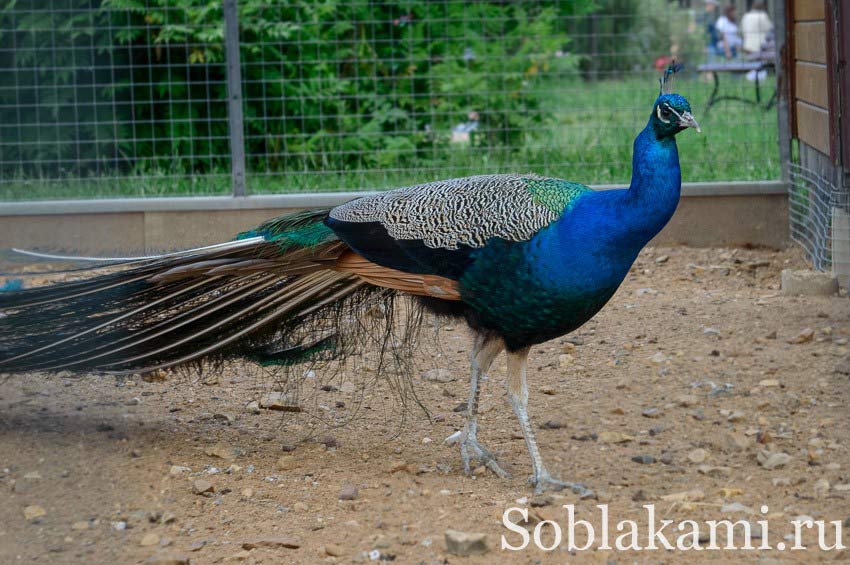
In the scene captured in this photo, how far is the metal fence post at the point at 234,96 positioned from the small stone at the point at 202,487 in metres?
4.07

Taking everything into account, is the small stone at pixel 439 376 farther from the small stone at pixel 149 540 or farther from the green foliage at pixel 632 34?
the green foliage at pixel 632 34

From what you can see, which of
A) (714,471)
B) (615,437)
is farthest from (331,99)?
(714,471)

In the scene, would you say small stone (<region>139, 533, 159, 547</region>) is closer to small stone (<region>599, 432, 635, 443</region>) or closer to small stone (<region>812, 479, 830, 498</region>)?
small stone (<region>599, 432, 635, 443</region>)

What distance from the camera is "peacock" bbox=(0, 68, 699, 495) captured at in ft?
12.1

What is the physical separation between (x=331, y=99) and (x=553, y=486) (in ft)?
17.6

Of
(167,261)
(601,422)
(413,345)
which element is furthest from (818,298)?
(167,261)

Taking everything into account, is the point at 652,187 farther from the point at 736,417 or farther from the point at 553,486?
the point at 736,417

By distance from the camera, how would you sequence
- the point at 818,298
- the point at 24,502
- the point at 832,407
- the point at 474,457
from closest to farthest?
the point at 24,502 < the point at 474,457 < the point at 832,407 < the point at 818,298

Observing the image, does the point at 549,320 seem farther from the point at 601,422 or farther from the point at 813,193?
the point at 813,193

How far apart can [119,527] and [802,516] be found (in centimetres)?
213

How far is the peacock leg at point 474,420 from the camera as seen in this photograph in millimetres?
4043

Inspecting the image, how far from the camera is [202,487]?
3.83 metres

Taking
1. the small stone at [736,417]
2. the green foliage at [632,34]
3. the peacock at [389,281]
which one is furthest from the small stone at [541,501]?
the green foliage at [632,34]

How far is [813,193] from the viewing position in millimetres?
6793
